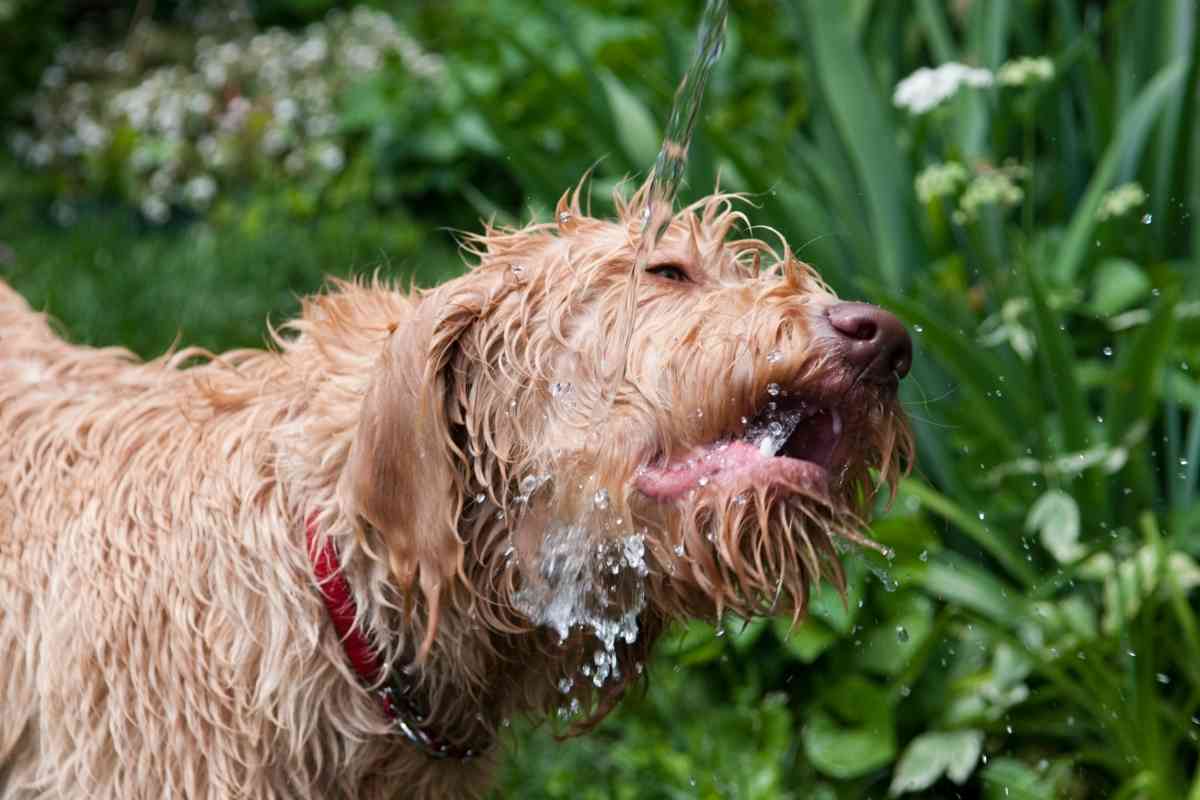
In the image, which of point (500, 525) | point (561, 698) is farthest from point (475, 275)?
point (561, 698)

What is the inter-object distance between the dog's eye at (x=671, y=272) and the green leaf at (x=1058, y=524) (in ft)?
5.62

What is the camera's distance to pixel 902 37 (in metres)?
6.11

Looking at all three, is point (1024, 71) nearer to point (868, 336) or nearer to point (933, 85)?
point (933, 85)

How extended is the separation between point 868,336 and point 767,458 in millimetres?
262

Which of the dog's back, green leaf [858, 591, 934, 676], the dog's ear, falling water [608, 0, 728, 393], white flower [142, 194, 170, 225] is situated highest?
falling water [608, 0, 728, 393]

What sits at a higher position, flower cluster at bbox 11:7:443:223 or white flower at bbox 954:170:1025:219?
white flower at bbox 954:170:1025:219

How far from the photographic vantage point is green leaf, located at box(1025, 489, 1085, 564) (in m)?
3.95

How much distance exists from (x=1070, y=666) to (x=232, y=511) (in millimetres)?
2319

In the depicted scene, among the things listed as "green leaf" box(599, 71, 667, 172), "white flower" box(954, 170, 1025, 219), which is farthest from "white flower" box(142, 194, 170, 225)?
"white flower" box(954, 170, 1025, 219)

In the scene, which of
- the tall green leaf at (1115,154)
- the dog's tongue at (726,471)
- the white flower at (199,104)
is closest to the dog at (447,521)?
the dog's tongue at (726,471)

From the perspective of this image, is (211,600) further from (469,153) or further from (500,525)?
(469,153)

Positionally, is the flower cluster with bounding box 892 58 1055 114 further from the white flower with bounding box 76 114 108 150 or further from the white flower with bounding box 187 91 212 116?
the white flower with bounding box 76 114 108 150

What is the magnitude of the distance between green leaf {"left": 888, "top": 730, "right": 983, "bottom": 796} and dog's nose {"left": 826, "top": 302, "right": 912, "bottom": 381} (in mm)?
1769

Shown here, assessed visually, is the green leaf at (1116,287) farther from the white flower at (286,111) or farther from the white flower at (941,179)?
the white flower at (286,111)
